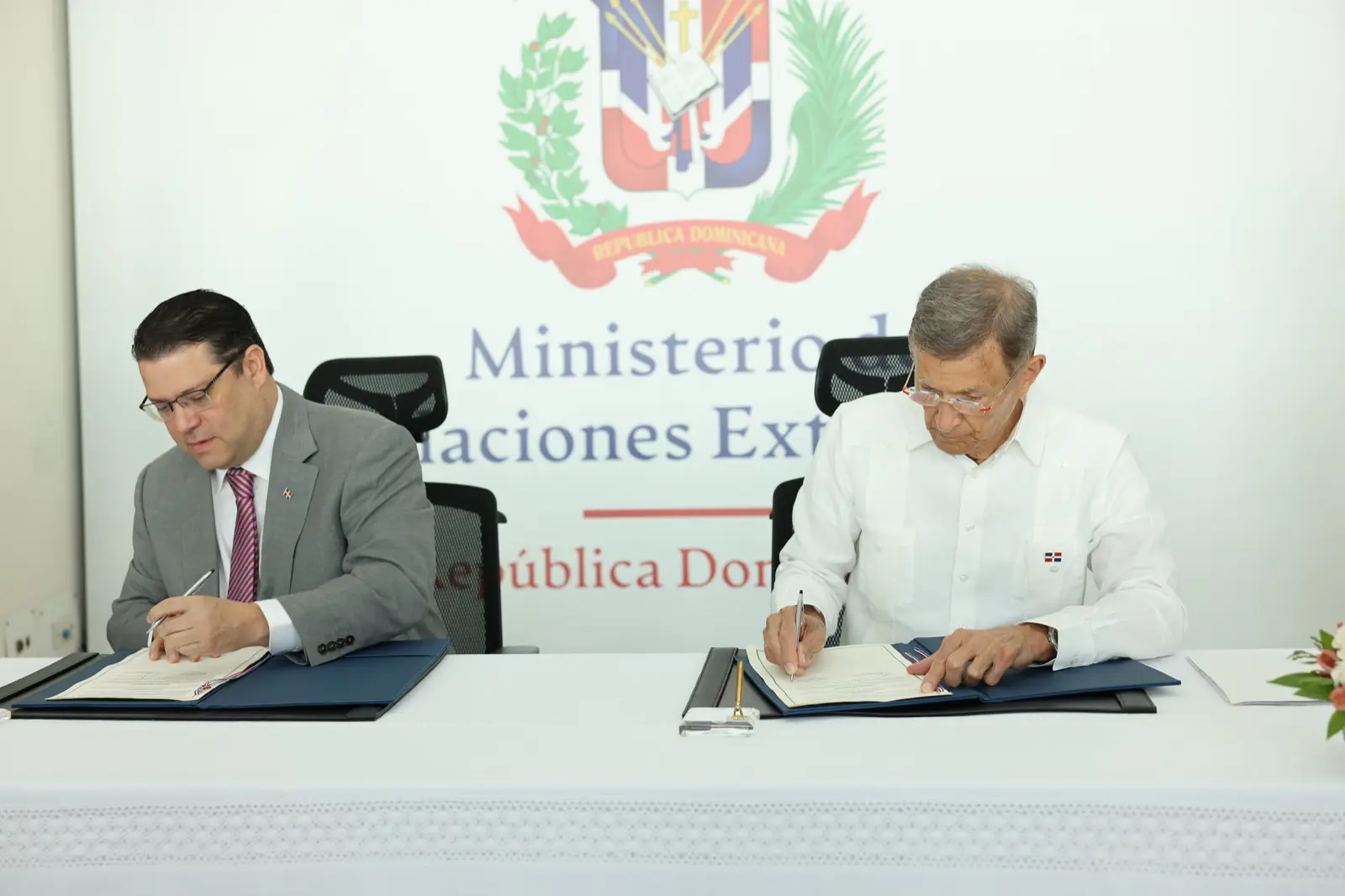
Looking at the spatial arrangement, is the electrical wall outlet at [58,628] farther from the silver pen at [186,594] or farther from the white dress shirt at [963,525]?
the white dress shirt at [963,525]

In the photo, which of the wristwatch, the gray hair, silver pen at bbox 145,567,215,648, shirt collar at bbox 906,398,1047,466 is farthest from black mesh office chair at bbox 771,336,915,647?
silver pen at bbox 145,567,215,648

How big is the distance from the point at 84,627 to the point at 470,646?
2027 mm

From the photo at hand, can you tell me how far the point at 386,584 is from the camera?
2076mm

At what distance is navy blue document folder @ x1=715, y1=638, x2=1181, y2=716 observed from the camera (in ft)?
5.26

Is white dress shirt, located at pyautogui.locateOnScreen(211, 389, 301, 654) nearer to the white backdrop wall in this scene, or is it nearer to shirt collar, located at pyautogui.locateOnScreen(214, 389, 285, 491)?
shirt collar, located at pyautogui.locateOnScreen(214, 389, 285, 491)

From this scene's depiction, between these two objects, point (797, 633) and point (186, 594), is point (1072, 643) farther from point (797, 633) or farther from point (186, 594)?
point (186, 594)

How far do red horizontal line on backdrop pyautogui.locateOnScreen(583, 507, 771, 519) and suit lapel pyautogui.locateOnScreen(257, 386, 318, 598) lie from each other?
1.67 m

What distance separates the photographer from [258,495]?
2246 millimetres

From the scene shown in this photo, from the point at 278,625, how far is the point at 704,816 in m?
0.88

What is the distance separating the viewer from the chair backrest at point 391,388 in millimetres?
2604

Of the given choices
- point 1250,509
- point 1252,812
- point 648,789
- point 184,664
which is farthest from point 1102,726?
point 1250,509

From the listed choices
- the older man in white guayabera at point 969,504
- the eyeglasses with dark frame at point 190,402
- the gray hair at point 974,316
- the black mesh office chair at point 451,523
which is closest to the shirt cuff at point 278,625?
the eyeglasses with dark frame at point 190,402

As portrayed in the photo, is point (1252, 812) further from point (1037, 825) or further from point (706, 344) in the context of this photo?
point (706, 344)

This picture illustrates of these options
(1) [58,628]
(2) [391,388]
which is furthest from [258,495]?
(1) [58,628]
